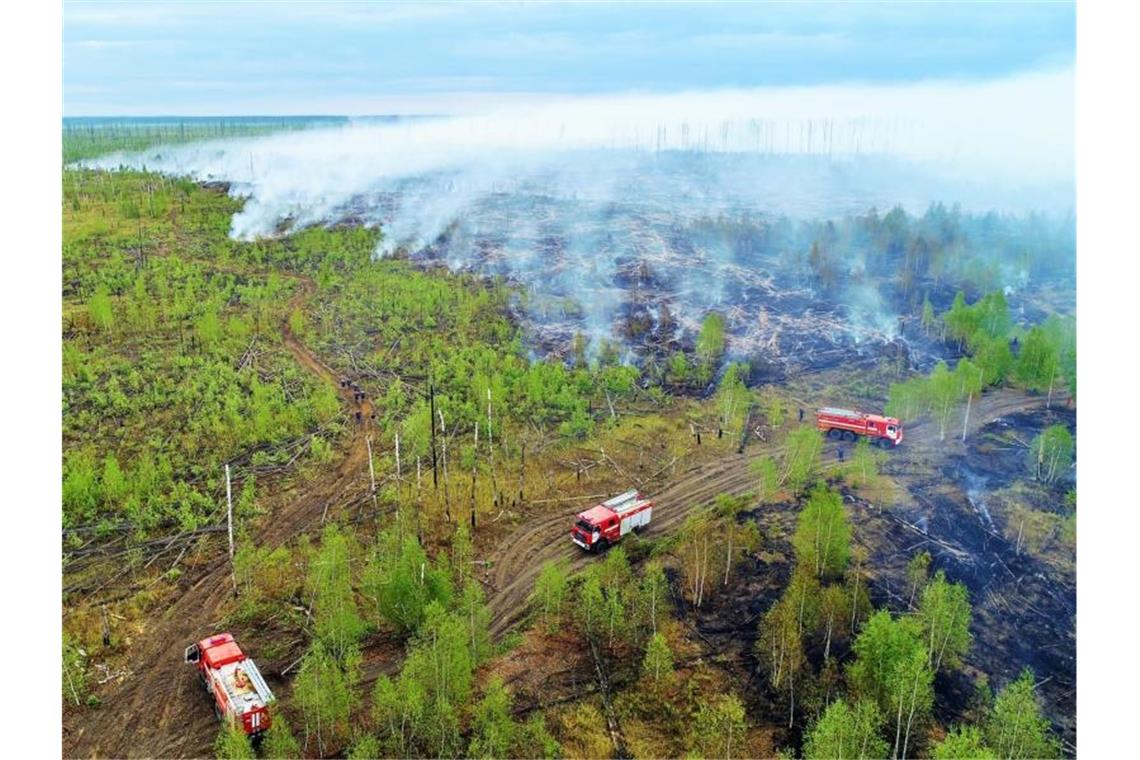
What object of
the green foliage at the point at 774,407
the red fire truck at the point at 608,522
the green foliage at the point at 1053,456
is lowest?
the red fire truck at the point at 608,522

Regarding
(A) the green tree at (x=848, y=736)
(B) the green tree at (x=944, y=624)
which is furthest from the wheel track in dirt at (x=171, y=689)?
(B) the green tree at (x=944, y=624)

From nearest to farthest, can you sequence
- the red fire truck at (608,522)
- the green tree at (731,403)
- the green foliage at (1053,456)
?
the red fire truck at (608,522) < the green foliage at (1053,456) < the green tree at (731,403)

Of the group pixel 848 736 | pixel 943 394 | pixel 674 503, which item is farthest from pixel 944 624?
pixel 943 394

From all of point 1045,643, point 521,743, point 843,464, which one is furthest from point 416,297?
point 1045,643

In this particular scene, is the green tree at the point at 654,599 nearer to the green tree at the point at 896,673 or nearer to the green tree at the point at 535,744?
the green tree at the point at 535,744

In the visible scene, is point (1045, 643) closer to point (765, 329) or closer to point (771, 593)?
point (771, 593)

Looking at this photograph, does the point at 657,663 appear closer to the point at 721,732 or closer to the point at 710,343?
the point at 721,732
